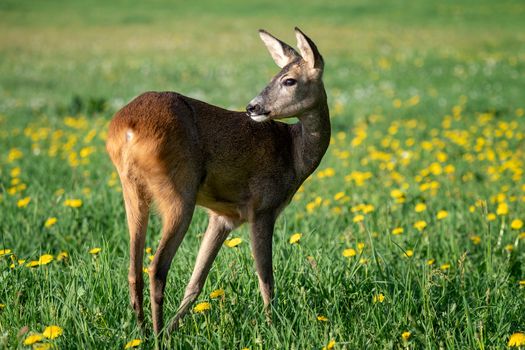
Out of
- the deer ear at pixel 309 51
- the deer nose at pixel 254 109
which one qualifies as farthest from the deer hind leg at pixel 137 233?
the deer ear at pixel 309 51

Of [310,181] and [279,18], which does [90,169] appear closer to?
[310,181]

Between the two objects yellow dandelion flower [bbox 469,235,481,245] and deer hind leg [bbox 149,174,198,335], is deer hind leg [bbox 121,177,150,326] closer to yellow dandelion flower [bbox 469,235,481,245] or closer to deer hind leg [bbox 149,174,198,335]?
deer hind leg [bbox 149,174,198,335]

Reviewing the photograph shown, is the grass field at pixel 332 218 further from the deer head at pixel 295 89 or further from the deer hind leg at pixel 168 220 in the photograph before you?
the deer head at pixel 295 89

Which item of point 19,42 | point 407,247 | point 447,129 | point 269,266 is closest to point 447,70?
point 447,129

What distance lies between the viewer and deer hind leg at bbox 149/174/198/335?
125 inches

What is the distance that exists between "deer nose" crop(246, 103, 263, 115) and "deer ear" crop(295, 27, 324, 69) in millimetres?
392

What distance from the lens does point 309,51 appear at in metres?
3.60

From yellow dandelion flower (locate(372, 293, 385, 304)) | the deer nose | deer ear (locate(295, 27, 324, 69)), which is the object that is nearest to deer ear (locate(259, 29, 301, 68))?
deer ear (locate(295, 27, 324, 69))

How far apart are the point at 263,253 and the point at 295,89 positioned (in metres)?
0.86

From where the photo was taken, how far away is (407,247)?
4.61m

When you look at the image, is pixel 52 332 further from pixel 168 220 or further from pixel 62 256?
pixel 62 256

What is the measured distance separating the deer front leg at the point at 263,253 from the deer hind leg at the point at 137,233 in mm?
556

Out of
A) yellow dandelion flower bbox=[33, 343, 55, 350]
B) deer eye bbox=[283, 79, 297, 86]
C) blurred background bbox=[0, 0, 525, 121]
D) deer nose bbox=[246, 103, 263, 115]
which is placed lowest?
blurred background bbox=[0, 0, 525, 121]

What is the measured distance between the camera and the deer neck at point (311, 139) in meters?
3.71
